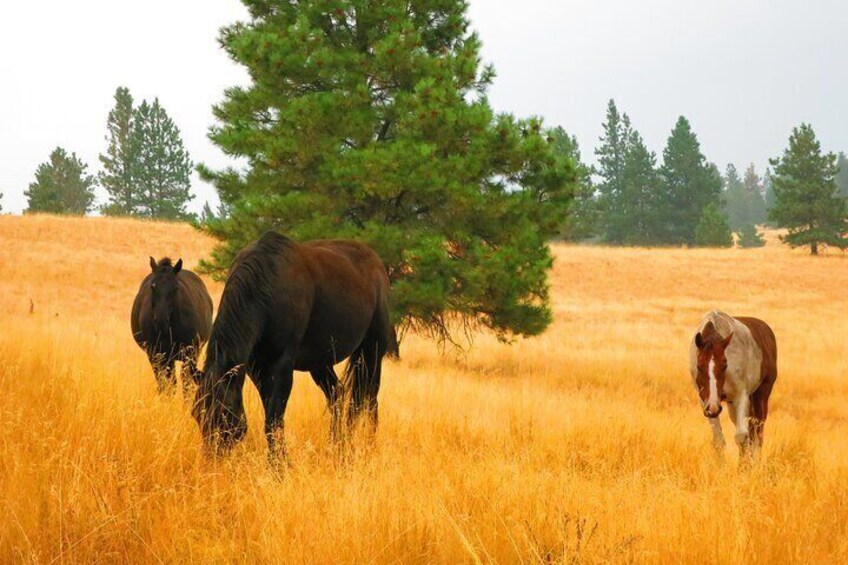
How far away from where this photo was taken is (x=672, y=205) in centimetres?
6675

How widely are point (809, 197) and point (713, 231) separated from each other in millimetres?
9227

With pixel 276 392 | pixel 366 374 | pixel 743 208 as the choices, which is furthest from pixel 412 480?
pixel 743 208

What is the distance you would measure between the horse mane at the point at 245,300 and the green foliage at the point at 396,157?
7.44 metres

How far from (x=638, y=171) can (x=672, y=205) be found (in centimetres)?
451

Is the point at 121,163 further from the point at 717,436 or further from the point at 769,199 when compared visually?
the point at 769,199

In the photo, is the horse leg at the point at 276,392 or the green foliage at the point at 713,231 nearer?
the horse leg at the point at 276,392

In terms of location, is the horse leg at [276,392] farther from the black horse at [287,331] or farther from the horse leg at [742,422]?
the horse leg at [742,422]

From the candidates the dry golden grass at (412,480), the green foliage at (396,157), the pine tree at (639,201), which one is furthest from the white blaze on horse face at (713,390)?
the pine tree at (639,201)

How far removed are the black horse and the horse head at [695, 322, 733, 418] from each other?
3.16 meters

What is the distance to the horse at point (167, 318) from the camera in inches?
324

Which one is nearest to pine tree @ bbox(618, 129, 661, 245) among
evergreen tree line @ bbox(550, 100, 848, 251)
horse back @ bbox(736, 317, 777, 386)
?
evergreen tree line @ bbox(550, 100, 848, 251)

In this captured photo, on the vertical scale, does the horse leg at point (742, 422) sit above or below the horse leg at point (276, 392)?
below

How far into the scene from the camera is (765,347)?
8.00m

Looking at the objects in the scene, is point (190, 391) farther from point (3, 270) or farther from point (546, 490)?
point (3, 270)
